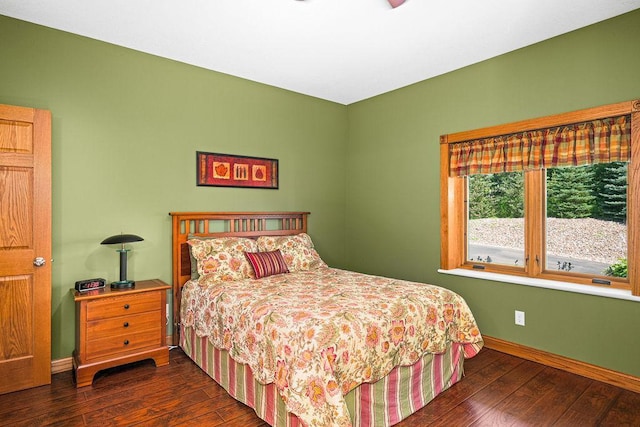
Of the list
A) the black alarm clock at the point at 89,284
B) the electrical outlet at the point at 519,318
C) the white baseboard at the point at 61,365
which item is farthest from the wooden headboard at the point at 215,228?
the electrical outlet at the point at 519,318

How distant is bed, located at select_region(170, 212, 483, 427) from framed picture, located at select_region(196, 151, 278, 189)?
0.42 metres

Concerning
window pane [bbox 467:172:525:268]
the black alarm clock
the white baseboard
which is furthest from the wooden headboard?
window pane [bbox 467:172:525:268]

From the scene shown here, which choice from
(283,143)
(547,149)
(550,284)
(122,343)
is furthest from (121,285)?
(547,149)

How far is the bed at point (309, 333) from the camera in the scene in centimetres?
194

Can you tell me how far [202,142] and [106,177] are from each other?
3.07ft

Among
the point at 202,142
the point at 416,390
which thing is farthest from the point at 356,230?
the point at 416,390

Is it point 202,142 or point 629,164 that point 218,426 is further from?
point 629,164

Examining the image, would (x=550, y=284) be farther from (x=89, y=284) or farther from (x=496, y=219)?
(x=89, y=284)

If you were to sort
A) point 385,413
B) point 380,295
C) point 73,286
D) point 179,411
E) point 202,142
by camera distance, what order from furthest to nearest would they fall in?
point 202,142
point 73,286
point 380,295
point 179,411
point 385,413

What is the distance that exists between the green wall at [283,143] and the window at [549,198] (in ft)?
0.48

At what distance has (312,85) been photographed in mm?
4219

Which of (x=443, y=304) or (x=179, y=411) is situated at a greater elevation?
(x=443, y=304)

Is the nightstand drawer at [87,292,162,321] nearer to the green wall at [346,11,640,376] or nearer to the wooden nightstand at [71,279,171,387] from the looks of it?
the wooden nightstand at [71,279,171,387]

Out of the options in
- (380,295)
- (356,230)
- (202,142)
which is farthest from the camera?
(356,230)
